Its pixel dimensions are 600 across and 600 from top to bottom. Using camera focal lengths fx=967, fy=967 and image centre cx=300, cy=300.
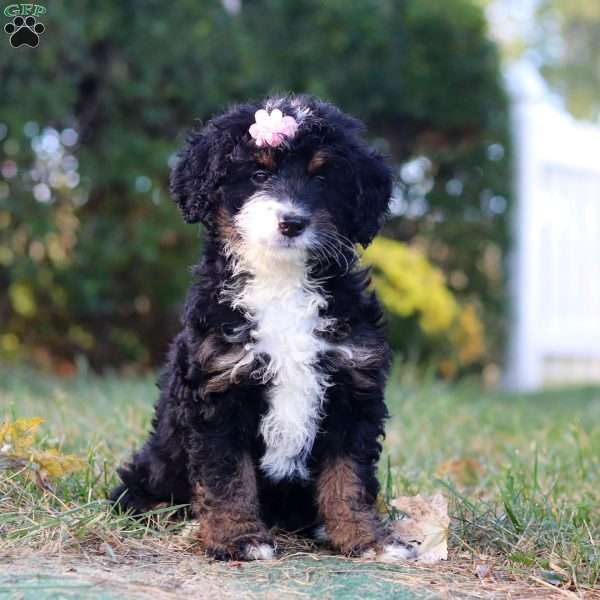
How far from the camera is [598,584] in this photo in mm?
3342

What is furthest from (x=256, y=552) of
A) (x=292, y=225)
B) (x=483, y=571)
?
(x=292, y=225)

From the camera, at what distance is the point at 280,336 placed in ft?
11.2

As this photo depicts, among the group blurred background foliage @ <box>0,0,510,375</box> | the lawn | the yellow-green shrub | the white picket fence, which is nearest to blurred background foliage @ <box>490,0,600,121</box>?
the white picket fence

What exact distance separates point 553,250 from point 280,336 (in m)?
9.54

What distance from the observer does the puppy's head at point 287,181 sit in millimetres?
3342

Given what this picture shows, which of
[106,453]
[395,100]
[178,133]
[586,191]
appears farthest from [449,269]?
[106,453]

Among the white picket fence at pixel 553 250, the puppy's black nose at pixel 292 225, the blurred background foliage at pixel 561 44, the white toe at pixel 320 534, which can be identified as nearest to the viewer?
the puppy's black nose at pixel 292 225

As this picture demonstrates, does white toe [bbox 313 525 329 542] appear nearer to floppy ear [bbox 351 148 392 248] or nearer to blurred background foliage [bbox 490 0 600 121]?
floppy ear [bbox 351 148 392 248]

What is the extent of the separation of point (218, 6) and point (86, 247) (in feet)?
8.42

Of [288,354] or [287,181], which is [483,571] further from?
[287,181]

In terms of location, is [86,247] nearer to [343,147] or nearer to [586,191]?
[343,147]

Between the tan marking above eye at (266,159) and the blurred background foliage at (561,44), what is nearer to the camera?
the tan marking above eye at (266,159)

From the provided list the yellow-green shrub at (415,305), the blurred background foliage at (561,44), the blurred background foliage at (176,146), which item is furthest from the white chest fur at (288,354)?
the blurred background foliage at (561,44)

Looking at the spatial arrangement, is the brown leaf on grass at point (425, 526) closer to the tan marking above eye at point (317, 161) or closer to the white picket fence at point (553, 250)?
the tan marking above eye at point (317, 161)
